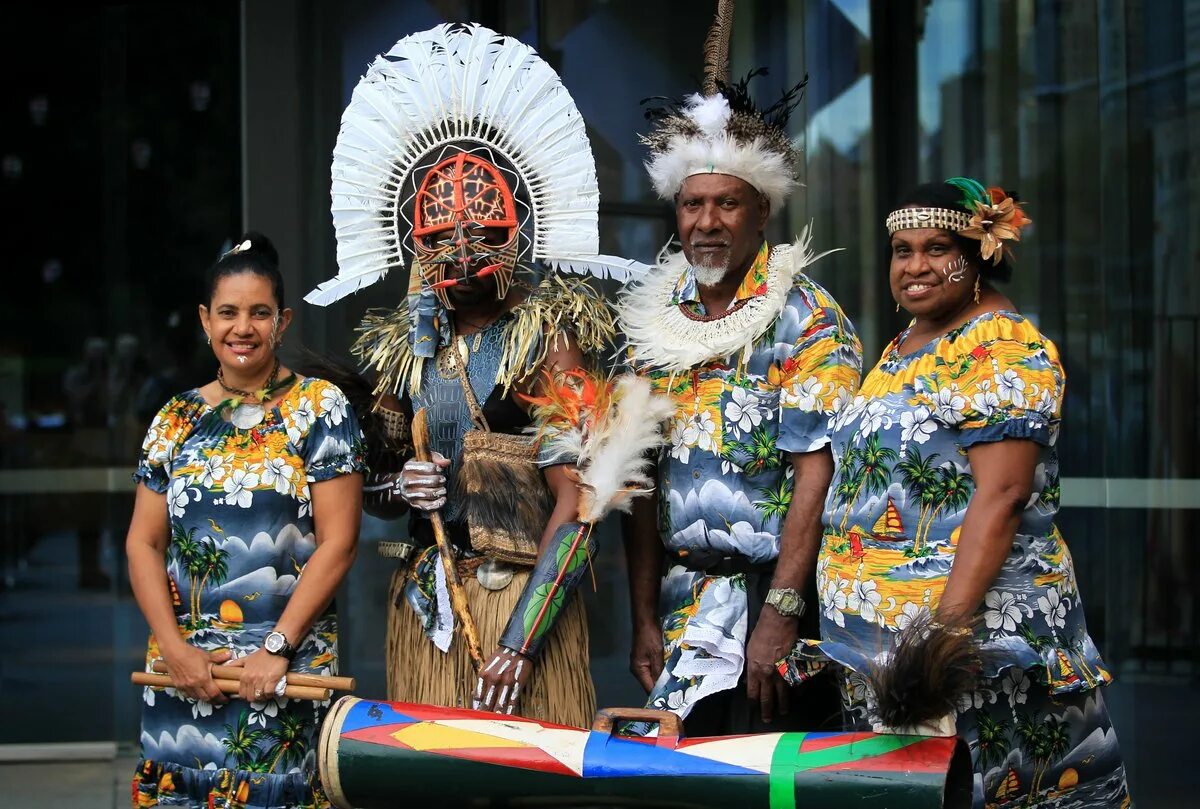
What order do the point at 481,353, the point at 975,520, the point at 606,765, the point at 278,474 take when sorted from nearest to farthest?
the point at 606,765
the point at 975,520
the point at 278,474
the point at 481,353

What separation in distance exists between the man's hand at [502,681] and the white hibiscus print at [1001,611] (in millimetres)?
1150

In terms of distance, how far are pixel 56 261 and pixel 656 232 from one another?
10.4 feet

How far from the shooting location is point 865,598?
3.42 m

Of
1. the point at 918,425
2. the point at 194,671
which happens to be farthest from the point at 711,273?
the point at 194,671

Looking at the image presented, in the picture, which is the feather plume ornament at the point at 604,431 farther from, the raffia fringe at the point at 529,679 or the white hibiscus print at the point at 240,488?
the white hibiscus print at the point at 240,488

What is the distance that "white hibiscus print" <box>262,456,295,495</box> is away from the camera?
3.82 meters

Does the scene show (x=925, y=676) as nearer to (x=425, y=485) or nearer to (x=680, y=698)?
(x=680, y=698)

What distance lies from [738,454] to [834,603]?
50cm

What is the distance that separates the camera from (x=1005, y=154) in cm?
633

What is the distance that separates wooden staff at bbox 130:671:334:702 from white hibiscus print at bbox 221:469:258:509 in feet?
1.44

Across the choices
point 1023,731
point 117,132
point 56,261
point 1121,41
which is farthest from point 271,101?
point 1023,731

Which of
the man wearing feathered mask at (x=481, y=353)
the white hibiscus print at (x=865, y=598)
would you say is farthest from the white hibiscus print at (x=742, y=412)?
the white hibiscus print at (x=865, y=598)

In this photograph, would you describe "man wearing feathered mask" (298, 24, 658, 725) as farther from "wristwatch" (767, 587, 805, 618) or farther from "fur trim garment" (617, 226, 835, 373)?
"wristwatch" (767, 587, 805, 618)

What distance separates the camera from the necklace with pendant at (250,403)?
12.7ft
